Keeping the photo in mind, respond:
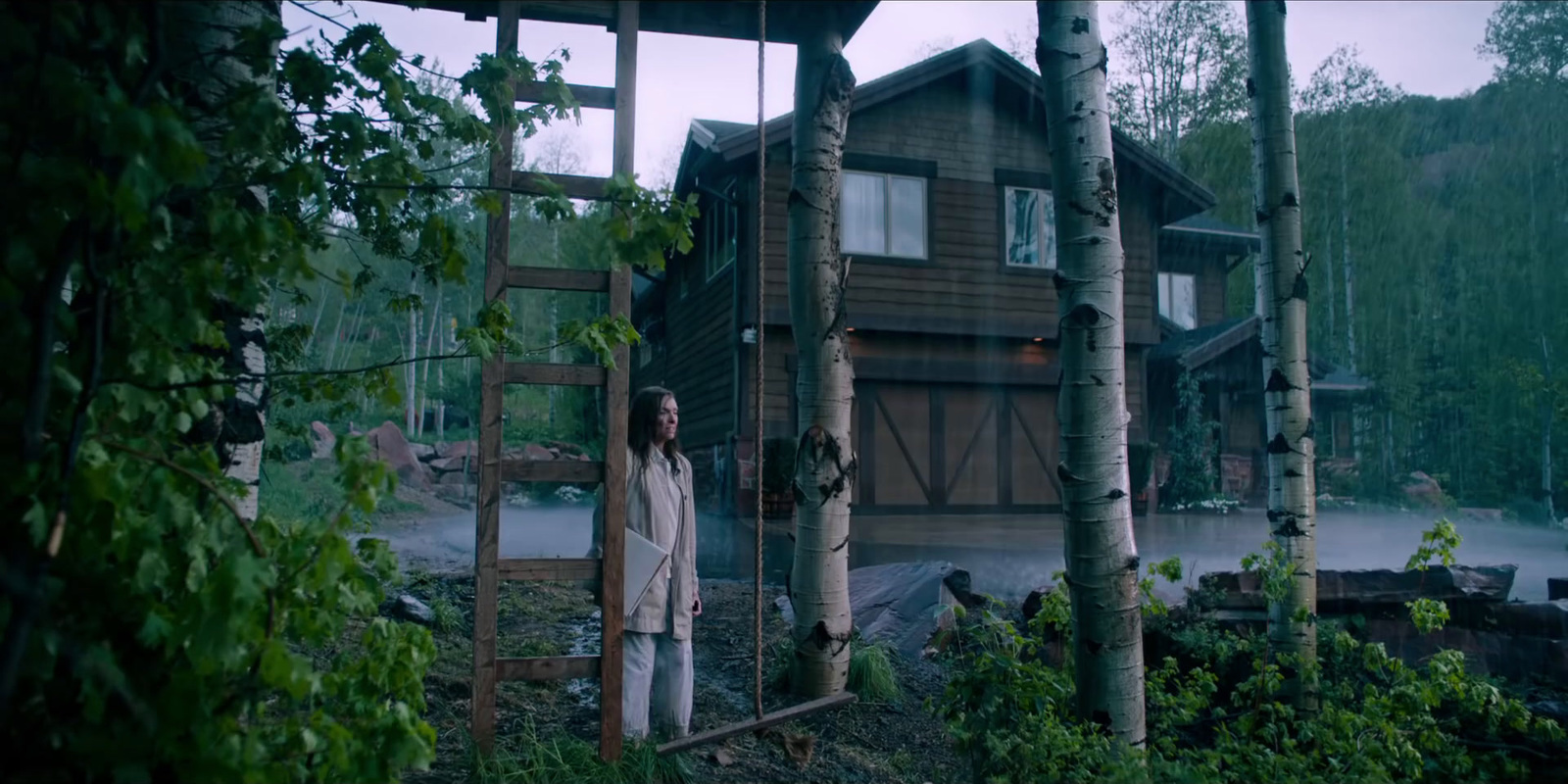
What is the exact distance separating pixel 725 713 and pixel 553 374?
7.28 feet

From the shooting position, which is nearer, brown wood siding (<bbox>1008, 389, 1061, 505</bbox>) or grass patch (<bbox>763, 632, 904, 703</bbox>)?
grass patch (<bbox>763, 632, 904, 703</bbox>)

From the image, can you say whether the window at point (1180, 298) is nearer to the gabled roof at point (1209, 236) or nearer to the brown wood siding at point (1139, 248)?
the gabled roof at point (1209, 236)

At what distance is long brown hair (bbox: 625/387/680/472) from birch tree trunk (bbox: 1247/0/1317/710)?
299 centimetres

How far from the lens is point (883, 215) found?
49.6 feet

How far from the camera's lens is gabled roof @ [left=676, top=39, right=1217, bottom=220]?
14.4m

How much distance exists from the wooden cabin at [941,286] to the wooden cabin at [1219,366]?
3.31 meters

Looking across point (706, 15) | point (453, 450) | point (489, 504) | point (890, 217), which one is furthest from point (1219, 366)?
point (453, 450)

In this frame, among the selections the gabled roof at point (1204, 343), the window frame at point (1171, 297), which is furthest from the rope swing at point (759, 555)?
the window frame at point (1171, 297)

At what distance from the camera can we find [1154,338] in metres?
16.2

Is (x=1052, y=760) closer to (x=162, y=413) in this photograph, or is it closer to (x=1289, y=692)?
(x=1289, y=692)

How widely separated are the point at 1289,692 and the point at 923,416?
1090cm

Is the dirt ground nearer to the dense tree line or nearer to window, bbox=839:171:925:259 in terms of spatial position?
window, bbox=839:171:925:259

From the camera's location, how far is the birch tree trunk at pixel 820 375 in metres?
5.13

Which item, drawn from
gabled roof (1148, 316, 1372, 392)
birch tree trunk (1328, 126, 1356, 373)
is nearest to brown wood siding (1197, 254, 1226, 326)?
gabled roof (1148, 316, 1372, 392)
